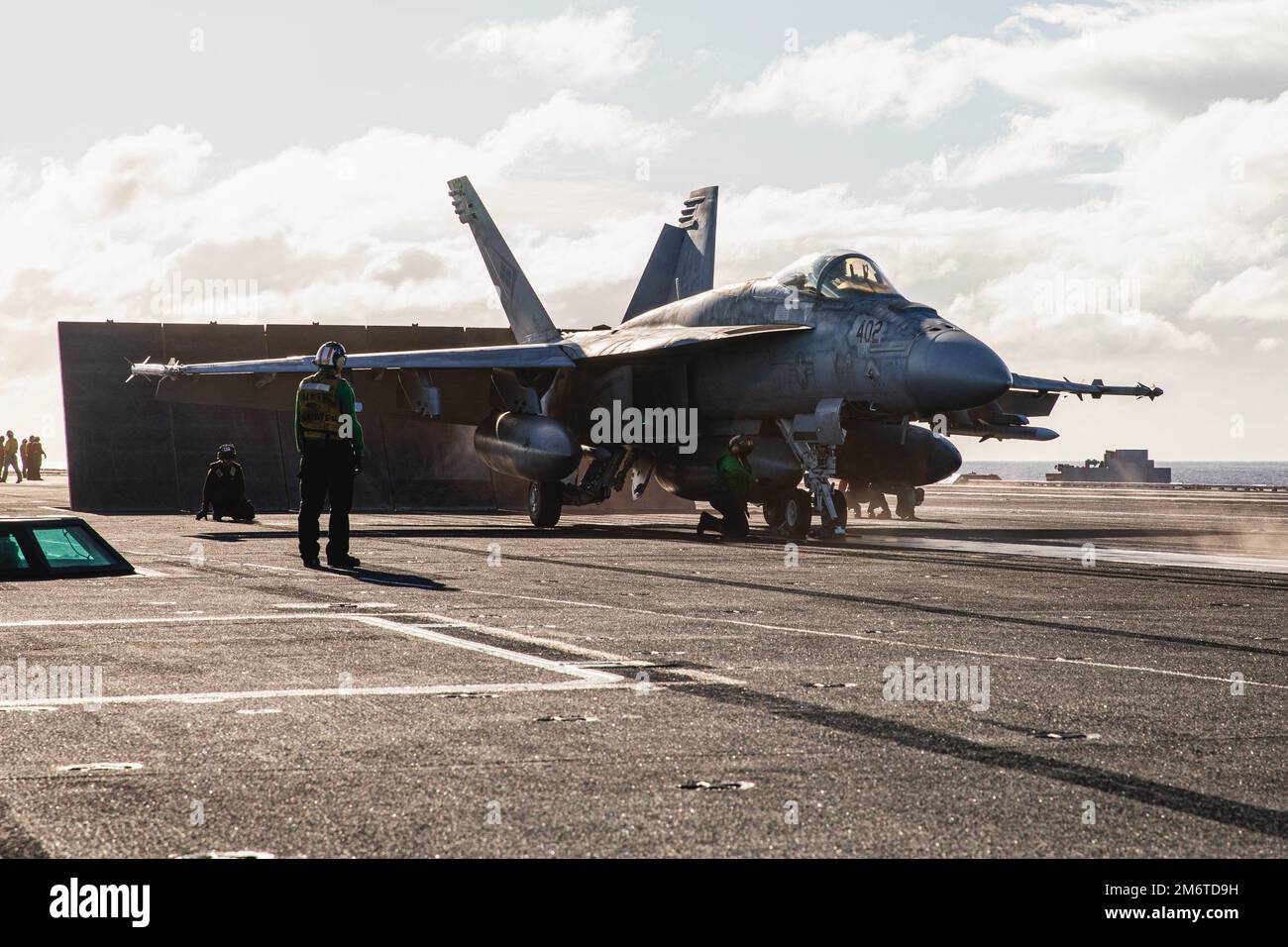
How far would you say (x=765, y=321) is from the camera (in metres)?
22.9

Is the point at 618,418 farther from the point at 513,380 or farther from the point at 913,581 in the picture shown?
the point at 913,581

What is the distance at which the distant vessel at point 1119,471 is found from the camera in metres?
108

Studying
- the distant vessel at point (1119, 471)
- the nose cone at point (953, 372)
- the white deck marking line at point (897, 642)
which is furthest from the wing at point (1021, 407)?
the distant vessel at point (1119, 471)

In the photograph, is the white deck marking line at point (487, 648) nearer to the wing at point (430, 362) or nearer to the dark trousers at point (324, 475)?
A: the dark trousers at point (324, 475)

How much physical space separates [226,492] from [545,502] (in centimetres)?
672

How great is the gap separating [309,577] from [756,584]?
13.9ft

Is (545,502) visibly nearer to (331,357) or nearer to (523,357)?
(523,357)

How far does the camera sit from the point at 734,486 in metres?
22.1

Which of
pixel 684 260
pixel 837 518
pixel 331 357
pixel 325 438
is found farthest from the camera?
pixel 684 260

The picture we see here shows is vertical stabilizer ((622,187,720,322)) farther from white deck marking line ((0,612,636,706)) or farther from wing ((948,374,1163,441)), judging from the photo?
white deck marking line ((0,612,636,706))

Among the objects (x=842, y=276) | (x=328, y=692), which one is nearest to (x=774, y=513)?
(x=842, y=276)

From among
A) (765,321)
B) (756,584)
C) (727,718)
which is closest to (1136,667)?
(727,718)

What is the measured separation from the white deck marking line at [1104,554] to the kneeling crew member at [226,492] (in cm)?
1251

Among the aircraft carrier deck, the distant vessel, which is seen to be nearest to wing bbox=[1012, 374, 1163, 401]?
the aircraft carrier deck
